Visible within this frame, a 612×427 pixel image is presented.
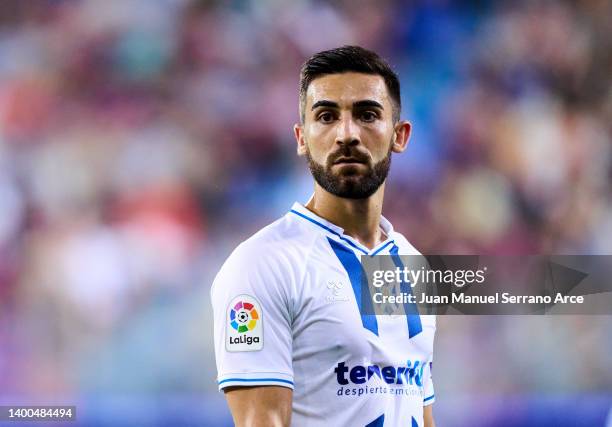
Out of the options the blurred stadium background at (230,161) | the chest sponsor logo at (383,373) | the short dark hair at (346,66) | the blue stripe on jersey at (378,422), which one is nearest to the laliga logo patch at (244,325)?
the chest sponsor logo at (383,373)

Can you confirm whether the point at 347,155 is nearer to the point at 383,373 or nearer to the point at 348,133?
the point at 348,133

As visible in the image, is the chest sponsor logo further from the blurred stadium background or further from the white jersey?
the blurred stadium background

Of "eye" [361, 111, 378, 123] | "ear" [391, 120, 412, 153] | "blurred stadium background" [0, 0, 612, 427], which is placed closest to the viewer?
"eye" [361, 111, 378, 123]

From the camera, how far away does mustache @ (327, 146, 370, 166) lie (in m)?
1.86

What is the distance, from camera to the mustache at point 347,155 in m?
1.86

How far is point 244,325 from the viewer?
5.50 feet

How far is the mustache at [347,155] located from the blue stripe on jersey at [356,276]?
0.61 ft

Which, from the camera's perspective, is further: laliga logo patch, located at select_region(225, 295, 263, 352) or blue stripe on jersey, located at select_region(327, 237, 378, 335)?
blue stripe on jersey, located at select_region(327, 237, 378, 335)

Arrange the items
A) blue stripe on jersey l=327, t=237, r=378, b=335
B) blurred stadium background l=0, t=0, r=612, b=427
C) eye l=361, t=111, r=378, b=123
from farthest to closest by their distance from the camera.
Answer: blurred stadium background l=0, t=0, r=612, b=427 → eye l=361, t=111, r=378, b=123 → blue stripe on jersey l=327, t=237, r=378, b=335

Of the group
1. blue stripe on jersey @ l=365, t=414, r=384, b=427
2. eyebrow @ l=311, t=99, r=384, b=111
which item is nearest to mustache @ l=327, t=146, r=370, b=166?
eyebrow @ l=311, t=99, r=384, b=111

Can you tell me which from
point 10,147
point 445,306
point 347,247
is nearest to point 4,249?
point 10,147

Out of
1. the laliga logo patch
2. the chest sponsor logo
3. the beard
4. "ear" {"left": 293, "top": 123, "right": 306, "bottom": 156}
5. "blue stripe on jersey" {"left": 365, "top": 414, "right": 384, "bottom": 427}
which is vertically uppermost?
"ear" {"left": 293, "top": 123, "right": 306, "bottom": 156}

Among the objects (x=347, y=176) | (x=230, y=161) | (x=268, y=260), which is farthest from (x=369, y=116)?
(x=230, y=161)

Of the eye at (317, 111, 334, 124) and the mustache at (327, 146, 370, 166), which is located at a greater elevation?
the eye at (317, 111, 334, 124)
